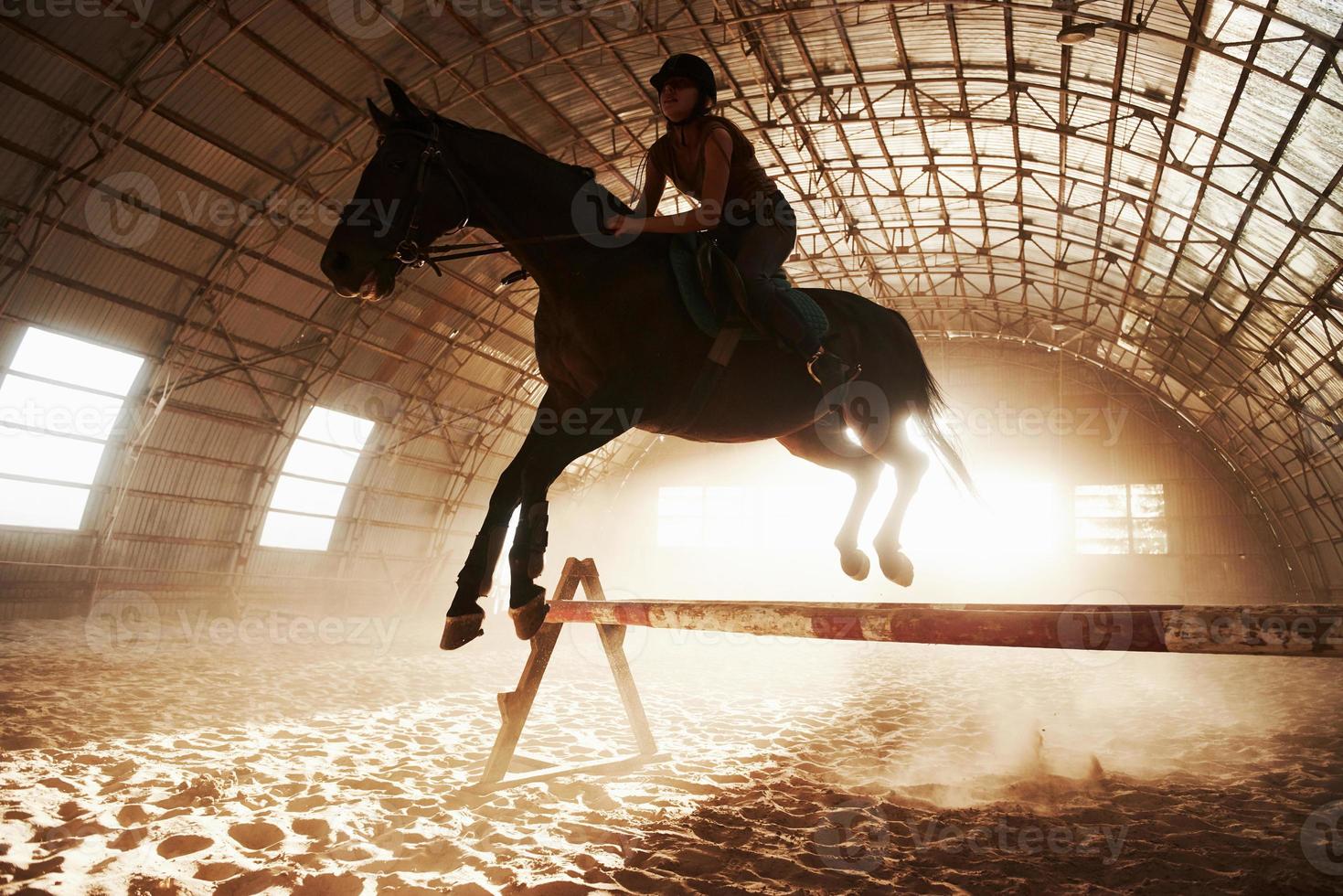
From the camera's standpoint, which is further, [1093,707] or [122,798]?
[1093,707]

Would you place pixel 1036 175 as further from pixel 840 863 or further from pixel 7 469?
pixel 7 469

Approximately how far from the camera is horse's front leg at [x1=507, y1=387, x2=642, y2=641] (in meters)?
3.22

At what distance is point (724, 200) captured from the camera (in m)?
3.84

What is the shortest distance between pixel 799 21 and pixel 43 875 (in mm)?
16289

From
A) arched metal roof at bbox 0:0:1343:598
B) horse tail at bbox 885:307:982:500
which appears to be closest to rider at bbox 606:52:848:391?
horse tail at bbox 885:307:982:500

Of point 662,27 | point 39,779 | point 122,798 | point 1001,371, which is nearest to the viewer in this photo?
point 122,798

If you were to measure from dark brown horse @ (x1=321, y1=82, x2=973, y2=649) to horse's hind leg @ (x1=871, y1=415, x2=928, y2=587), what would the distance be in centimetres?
103

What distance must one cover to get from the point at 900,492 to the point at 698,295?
2.29 m

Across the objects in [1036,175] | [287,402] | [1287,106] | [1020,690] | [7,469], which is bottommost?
[1020,690]

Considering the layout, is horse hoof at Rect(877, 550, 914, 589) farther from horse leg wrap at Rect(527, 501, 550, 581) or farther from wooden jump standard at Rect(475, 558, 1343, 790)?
horse leg wrap at Rect(527, 501, 550, 581)

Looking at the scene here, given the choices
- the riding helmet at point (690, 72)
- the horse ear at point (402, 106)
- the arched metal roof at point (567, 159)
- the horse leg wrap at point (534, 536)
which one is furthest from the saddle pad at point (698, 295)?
the arched metal roof at point (567, 159)

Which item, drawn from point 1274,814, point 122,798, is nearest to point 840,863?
point 1274,814

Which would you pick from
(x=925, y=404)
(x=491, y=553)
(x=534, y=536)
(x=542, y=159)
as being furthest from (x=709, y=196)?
(x=925, y=404)

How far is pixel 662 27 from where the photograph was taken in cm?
1386
